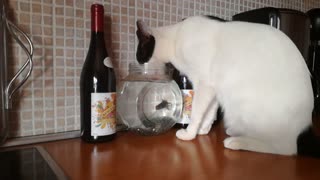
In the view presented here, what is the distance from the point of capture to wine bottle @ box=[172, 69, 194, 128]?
945mm

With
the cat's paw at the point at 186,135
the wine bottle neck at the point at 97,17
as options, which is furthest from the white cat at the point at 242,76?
the wine bottle neck at the point at 97,17

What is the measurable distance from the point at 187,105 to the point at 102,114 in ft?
1.04

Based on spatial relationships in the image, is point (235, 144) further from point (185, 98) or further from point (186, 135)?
point (185, 98)

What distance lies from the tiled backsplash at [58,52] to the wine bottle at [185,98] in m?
0.20

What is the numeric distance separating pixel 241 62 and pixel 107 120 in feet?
1.38

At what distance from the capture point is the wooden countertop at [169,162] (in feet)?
1.87

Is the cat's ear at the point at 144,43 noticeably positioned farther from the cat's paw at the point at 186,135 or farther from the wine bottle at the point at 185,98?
the cat's paw at the point at 186,135

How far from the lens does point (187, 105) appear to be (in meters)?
0.94

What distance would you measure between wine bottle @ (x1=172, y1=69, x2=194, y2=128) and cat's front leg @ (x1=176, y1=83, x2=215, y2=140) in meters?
0.07

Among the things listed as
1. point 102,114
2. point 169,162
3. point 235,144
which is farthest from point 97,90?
point 235,144

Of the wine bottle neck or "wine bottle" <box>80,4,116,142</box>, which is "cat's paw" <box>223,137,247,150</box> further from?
the wine bottle neck

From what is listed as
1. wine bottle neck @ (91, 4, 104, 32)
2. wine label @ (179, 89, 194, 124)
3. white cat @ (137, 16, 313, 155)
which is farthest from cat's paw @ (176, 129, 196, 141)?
wine bottle neck @ (91, 4, 104, 32)

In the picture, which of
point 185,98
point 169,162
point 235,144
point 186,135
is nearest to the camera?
point 169,162

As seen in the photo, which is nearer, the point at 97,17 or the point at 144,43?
the point at 97,17
